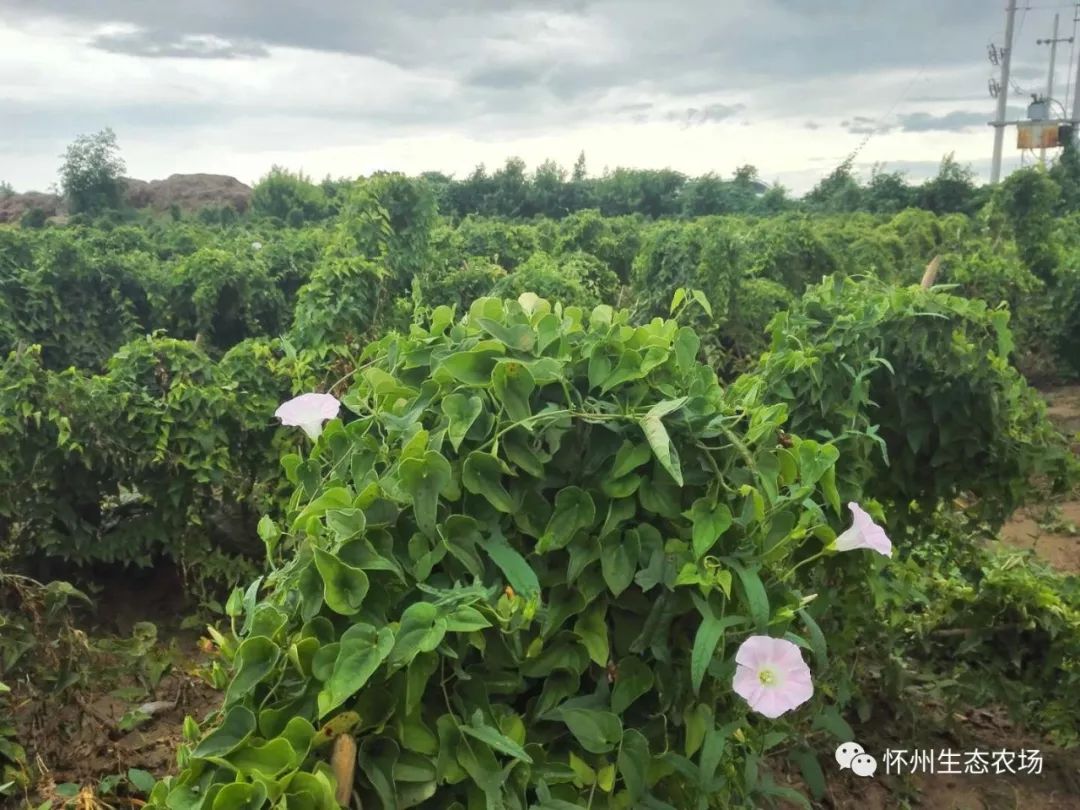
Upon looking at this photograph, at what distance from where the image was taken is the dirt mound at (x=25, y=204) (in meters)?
14.8

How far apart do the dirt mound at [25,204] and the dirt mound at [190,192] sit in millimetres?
1382

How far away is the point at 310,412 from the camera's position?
108cm

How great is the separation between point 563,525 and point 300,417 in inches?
14.1

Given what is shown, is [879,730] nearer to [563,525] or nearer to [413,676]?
[563,525]

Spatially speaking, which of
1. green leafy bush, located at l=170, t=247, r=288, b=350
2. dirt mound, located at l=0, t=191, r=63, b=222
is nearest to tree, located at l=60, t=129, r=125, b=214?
dirt mound, located at l=0, t=191, r=63, b=222

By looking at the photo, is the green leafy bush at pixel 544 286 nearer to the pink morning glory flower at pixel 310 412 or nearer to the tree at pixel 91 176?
the pink morning glory flower at pixel 310 412

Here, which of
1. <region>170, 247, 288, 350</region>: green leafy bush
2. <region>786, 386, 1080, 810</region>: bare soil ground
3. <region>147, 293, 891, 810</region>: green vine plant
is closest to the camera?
<region>147, 293, 891, 810</region>: green vine plant

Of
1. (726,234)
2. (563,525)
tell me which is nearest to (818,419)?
(563,525)

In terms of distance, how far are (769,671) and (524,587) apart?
266 mm

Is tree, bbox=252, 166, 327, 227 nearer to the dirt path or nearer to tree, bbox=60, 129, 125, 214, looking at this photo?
tree, bbox=60, 129, 125, 214

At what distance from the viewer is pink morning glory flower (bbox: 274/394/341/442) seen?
107 cm

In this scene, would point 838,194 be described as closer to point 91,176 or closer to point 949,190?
point 949,190

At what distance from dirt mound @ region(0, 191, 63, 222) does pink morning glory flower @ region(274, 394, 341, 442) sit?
15662 mm

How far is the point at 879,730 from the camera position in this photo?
86.7 inches
